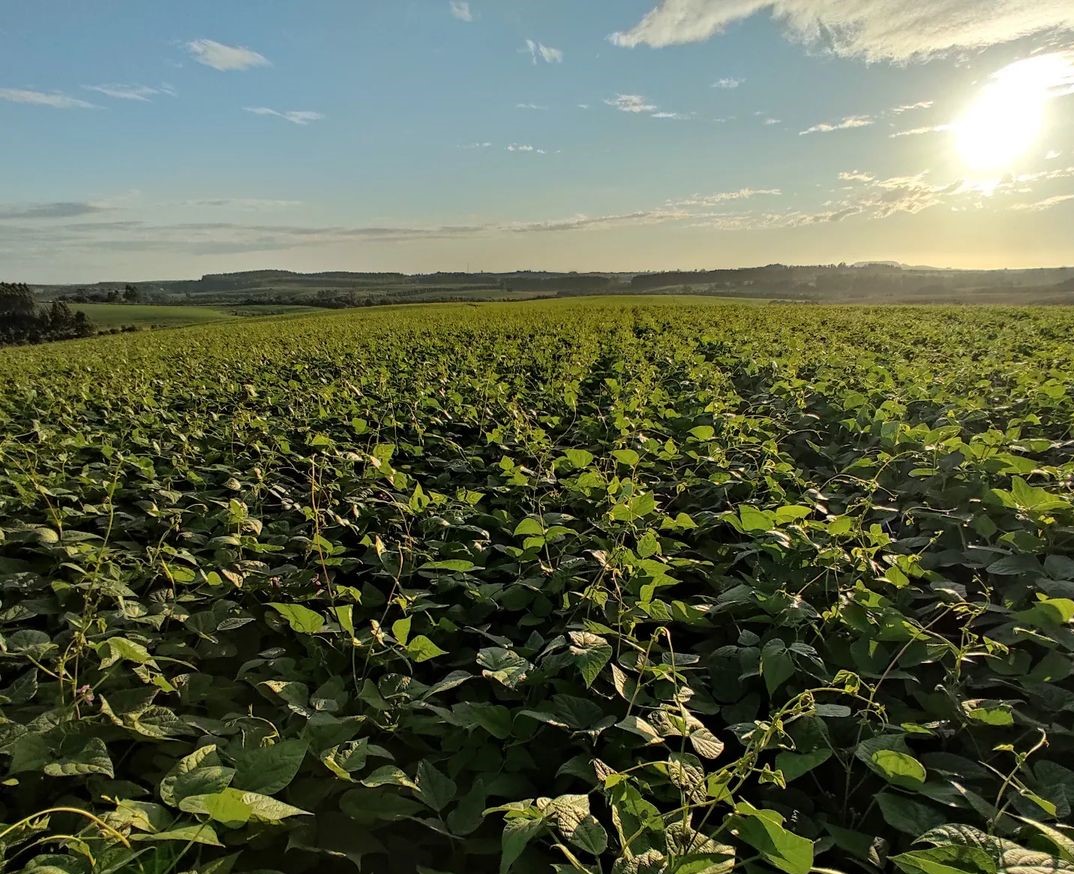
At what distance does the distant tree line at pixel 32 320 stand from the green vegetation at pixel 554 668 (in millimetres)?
57280

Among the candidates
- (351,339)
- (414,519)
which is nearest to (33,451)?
(414,519)

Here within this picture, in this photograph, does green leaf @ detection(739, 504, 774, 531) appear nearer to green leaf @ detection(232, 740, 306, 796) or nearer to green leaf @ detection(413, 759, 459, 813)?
green leaf @ detection(413, 759, 459, 813)

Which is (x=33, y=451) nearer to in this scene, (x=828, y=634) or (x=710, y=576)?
(x=710, y=576)

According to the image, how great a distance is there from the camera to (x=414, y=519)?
11.7ft

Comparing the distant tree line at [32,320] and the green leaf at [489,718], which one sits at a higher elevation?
the distant tree line at [32,320]

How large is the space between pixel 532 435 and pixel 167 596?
274 centimetres

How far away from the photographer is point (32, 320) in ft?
189

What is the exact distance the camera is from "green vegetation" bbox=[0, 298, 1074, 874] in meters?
1.45

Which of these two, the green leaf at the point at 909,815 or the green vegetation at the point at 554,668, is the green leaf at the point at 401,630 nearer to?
the green vegetation at the point at 554,668

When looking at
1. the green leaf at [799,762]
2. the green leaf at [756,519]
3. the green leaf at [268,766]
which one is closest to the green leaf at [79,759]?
the green leaf at [268,766]

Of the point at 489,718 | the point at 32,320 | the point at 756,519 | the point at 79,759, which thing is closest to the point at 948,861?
the point at 489,718

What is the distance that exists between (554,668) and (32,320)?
243 ft

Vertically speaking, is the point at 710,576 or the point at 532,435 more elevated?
the point at 532,435

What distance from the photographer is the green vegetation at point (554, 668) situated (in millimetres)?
1445
